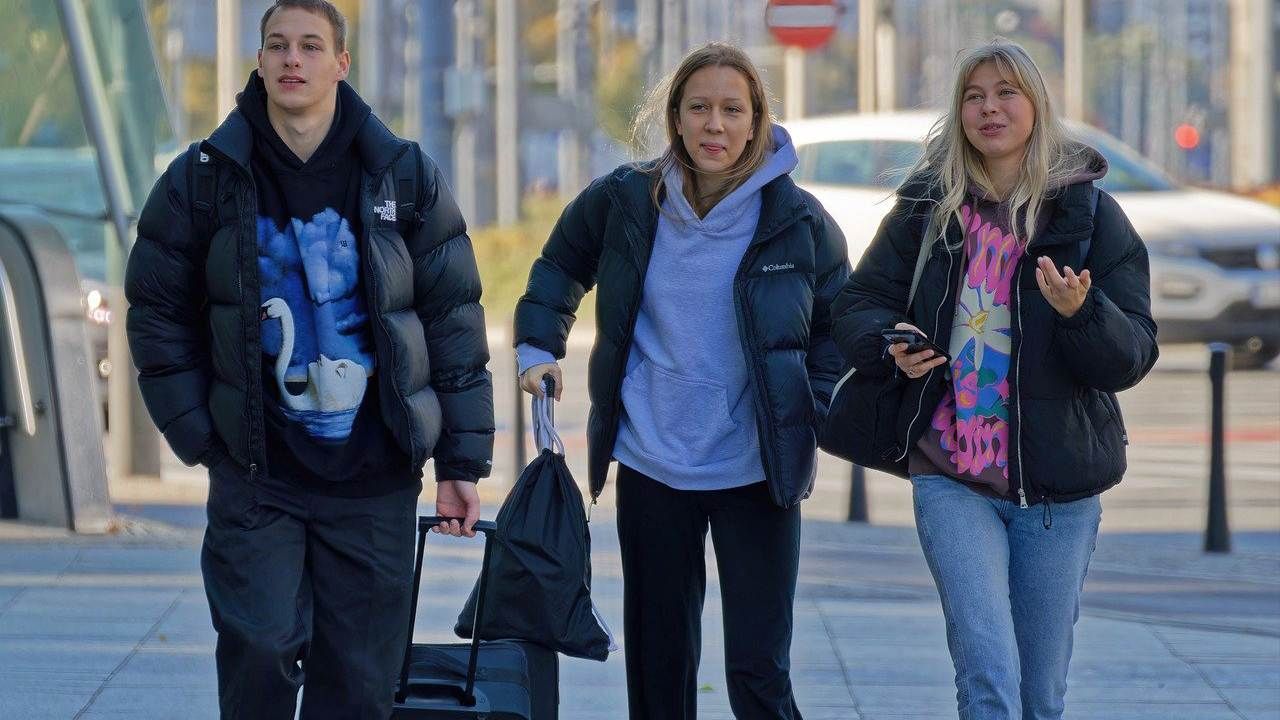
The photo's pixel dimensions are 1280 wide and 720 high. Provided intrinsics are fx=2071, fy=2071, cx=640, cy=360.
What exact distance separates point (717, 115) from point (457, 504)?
102 cm

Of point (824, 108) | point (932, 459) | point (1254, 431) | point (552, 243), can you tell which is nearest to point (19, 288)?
point (552, 243)

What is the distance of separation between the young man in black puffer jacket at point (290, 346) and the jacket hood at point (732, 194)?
2.09ft

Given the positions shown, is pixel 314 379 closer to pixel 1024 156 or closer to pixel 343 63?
pixel 343 63

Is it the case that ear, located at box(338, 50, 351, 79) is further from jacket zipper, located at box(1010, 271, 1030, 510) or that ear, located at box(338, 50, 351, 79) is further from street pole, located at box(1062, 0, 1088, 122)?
street pole, located at box(1062, 0, 1088, 122)

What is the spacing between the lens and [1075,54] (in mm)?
31891

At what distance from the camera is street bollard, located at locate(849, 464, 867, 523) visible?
9.91m

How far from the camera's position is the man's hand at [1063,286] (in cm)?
399

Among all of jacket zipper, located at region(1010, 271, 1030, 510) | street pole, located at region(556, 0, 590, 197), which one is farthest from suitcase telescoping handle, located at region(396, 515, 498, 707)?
street pole, located at region(556, 0, 590, 197)

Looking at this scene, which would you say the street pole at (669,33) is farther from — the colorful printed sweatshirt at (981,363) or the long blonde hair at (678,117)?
the colorful printed sweatshirt at (981,363)

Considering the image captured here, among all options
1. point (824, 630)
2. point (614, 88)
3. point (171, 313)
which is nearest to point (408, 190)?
point (171, 313)

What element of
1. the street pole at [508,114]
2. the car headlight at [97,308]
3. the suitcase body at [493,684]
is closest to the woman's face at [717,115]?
the suitcase body at [493,684]

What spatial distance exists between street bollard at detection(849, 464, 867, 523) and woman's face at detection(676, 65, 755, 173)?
18.0 ft

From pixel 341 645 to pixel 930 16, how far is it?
88465 mm

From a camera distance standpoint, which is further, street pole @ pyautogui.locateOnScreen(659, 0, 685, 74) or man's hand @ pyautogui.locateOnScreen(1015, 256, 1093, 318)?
street pole @ pyautogui.locateOnScreen(659, 0, 685, 74)
